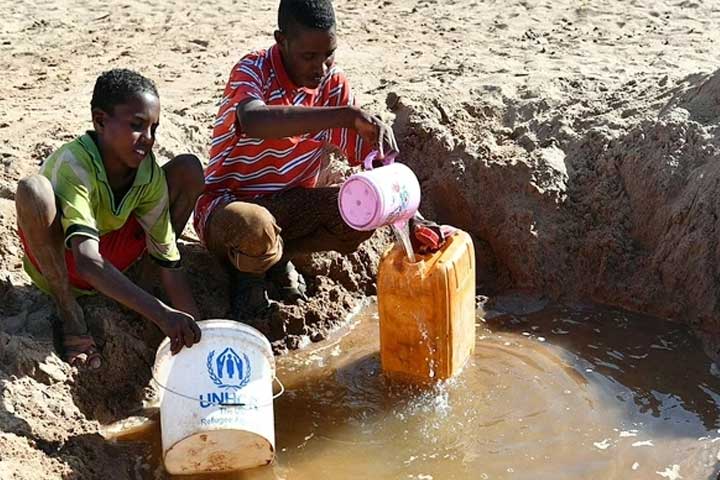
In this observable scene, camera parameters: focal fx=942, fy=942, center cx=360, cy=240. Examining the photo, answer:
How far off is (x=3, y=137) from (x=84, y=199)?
1420mm

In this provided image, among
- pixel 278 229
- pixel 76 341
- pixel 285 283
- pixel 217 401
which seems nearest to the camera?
pixel 217 401

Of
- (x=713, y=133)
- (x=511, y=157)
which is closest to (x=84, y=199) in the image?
(x=511, y=157)

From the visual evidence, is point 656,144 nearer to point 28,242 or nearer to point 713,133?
point 713,133

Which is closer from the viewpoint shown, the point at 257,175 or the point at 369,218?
the point at 369,218

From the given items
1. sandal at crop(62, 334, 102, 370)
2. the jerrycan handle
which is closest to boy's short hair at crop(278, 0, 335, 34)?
the jerrycan handle

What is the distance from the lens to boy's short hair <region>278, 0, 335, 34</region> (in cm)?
325

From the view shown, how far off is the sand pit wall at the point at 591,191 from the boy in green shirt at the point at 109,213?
60.3 inches

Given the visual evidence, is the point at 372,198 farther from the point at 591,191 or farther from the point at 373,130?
the point at 591,191

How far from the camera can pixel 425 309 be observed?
3.26 metres

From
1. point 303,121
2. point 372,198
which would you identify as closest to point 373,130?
point 303,121

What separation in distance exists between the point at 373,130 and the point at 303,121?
10.1 inches

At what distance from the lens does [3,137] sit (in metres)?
4.14

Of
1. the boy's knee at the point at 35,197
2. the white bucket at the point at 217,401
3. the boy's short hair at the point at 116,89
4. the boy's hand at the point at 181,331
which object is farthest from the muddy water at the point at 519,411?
the boy's short hair at the point at 116,89

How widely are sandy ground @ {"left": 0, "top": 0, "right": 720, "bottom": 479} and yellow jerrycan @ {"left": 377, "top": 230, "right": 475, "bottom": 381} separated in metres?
0.59
